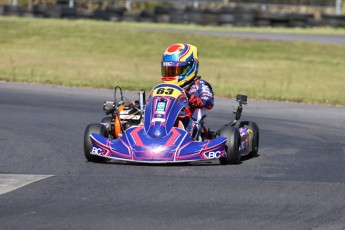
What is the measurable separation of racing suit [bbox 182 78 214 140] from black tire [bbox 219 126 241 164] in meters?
0.39

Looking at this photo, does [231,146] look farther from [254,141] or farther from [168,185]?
[168,185]

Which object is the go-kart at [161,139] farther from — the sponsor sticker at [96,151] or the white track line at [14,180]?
the white track line at [14,180]

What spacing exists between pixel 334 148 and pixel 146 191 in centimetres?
405

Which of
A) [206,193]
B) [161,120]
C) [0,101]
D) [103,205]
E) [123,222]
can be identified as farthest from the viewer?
[0,101]

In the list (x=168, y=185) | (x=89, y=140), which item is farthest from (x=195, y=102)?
(x=168, y=185)

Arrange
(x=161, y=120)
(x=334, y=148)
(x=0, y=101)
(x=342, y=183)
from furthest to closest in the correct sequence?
(x=0, y=101) < (x=334, y=148) < (x=161, y=120) < (x=342, y=183)

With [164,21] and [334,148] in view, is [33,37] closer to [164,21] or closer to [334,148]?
[164,21]

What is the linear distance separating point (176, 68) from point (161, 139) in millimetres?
1244

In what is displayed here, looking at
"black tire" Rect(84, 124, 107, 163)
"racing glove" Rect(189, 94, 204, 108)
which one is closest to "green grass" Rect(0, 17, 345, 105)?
"racing glove" Rect(189, 94, 204, 108)

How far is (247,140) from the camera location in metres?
10.1

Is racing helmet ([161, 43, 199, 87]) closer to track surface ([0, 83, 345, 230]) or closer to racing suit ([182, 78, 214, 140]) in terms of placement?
racing suit ([182, 78, 214, 140])

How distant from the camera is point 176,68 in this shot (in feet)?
33.6

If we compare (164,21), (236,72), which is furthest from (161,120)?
(164,21)

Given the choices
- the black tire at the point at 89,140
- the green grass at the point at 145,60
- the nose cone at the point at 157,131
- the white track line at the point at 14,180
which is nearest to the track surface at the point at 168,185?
the white track line at the point at 14,180
